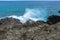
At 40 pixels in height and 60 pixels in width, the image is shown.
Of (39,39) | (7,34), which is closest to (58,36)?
(39,39)

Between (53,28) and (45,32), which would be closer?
(45,32)

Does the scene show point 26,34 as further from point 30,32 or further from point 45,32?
point 45,32

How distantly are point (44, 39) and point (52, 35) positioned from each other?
673 millimetres

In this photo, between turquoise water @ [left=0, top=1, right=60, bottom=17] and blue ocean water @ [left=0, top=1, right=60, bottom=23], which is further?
turquoise water @ [left=0, top=1, right=60, bottom=17]

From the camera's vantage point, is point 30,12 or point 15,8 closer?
point 30,12

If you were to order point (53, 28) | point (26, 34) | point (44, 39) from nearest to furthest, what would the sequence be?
point (44, 39) → point (26, 34) → point (53, 28)

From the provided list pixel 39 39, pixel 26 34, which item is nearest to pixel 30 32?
pixel 26 34

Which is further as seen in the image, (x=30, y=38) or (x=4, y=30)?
(x=4, y=30)

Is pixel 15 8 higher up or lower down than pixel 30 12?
lower down

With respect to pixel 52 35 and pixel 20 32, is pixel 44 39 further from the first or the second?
pixel 20 32

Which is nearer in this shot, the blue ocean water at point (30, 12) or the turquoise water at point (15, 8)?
the blue ocean water at point (30, 12)

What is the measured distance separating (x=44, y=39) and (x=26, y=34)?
1.30 metres

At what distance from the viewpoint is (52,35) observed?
391 inches

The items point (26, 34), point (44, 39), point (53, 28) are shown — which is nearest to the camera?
point (44, 39)
